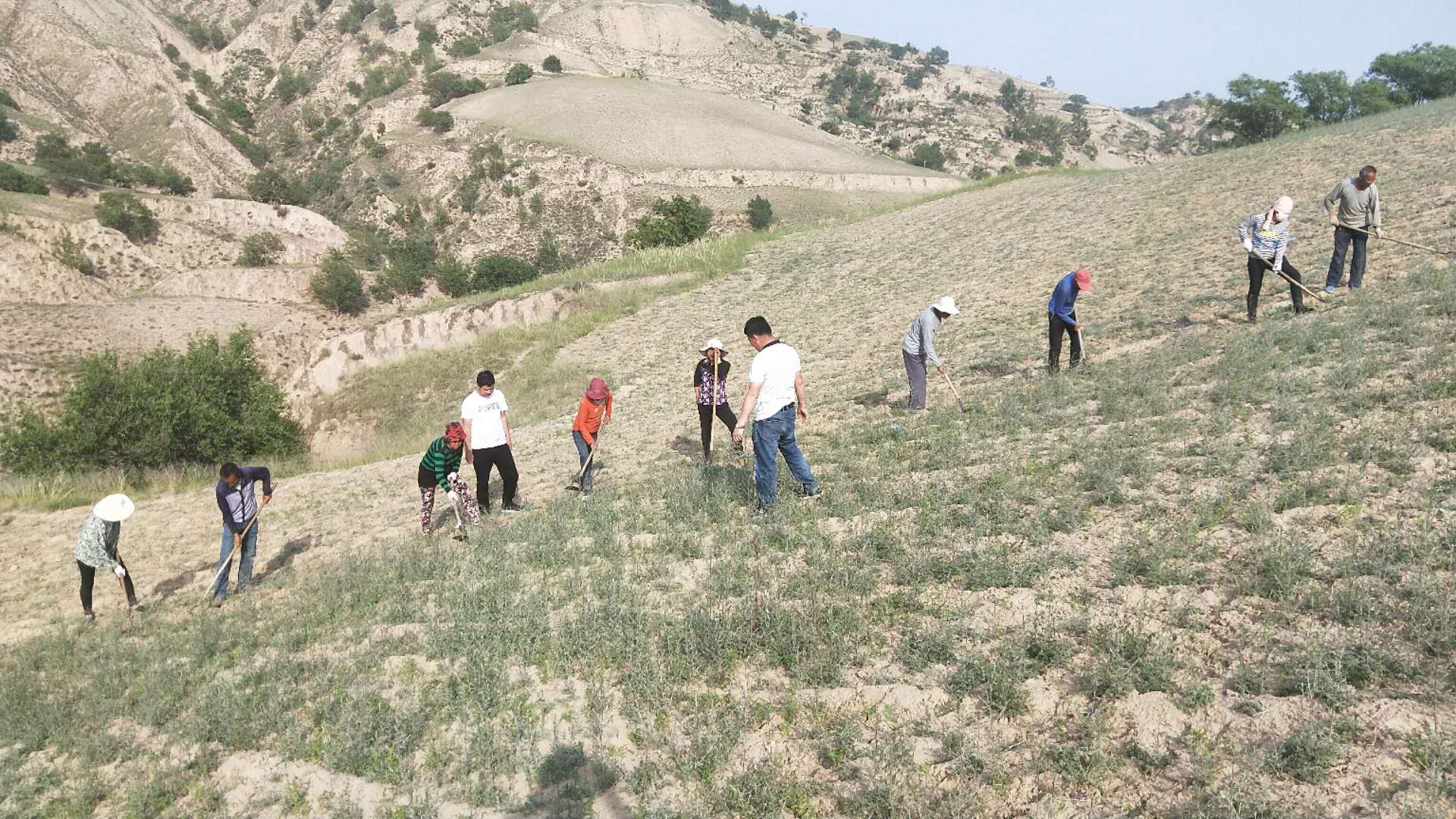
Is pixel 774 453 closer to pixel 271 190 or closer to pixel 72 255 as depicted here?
pixel 72 255

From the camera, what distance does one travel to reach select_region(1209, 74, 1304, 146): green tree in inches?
2665

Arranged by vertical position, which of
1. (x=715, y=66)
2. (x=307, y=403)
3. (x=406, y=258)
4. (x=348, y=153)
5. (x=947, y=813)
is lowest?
(x=307, y=403)

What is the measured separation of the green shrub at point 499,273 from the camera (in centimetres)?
6212

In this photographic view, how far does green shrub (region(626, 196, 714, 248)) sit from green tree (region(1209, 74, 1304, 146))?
172 ft

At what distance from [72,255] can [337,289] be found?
51.7ft

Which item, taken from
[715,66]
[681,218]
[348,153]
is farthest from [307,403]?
[715,66]

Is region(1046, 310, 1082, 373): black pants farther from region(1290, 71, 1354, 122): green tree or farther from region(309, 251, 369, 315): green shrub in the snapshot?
region(1290, 71, 1354, 122): green tree

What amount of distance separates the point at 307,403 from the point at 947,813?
1191 inches

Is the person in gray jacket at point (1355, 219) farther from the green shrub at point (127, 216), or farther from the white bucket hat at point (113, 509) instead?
the green shrub at point (127, 216)

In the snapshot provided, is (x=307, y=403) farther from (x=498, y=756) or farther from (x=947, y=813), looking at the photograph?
(x=947, y=813)

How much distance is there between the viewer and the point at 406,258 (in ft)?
217

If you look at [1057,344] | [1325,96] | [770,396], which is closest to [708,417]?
[770,396]

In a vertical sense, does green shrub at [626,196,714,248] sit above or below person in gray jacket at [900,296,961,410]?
above

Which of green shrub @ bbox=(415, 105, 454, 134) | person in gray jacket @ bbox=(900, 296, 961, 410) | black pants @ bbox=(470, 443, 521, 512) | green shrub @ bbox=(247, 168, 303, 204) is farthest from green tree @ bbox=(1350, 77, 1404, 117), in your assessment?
green shrub @ bbox=(247, 168, 303, 204)
